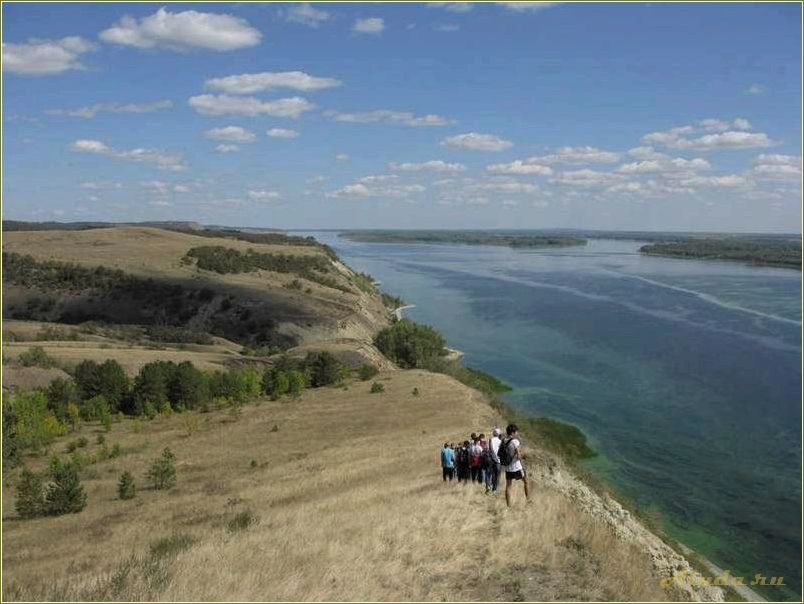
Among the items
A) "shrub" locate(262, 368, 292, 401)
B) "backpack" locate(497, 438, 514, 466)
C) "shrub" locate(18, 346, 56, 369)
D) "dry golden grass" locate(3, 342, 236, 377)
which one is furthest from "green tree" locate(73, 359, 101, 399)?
"backpack" locate(497, 438, 514, 466)

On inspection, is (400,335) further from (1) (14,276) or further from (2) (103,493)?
(1) (14,276)

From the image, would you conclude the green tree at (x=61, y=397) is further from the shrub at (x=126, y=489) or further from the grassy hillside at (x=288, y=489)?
the shrub at (x=126, y=489)

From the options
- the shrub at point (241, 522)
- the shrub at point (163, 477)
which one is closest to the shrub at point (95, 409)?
the shrub at point (163, 477)

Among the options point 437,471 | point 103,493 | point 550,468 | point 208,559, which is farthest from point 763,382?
point 208,559

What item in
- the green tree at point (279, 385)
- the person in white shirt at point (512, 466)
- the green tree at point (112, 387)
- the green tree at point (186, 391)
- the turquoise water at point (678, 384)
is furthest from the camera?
the green tree at point (279, 385)

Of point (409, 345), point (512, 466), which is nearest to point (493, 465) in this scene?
point (512, 466)
